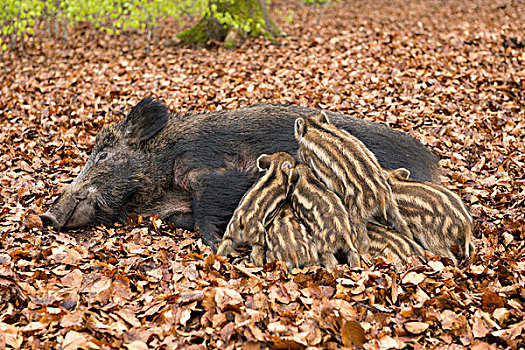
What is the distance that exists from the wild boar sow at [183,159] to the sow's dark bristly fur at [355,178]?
571mm

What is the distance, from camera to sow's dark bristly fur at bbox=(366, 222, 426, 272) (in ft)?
12.4

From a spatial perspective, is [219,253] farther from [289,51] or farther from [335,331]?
[289,51]

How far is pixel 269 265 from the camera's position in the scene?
3789mm

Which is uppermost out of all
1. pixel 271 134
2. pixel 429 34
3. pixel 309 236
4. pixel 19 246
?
pixel 429 34

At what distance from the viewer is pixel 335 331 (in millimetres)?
3031

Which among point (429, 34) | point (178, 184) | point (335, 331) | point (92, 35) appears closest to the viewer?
point (335, 331)

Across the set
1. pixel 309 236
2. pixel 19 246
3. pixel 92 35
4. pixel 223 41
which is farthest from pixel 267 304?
pixel 92 35

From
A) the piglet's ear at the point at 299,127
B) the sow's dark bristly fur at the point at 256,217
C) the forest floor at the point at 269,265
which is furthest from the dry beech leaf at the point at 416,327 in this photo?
the piglet's ear at the point at 299,127

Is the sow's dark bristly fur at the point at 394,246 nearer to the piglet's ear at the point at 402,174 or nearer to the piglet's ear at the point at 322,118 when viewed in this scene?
the piglet's ear at the point at 402,174

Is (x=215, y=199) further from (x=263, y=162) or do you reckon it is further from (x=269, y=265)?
(x=269, y=265)

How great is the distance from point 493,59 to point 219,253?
6468 millimetres

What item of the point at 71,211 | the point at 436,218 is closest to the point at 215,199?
the point at 71,211

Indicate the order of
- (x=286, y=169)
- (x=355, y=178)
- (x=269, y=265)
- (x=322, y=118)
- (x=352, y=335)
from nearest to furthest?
(x=352, y=335) → (x=269, y=265) → (x=355, y=178) → (x=286, y=169) → (x=322, y=118)

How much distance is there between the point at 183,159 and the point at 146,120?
0.62m
